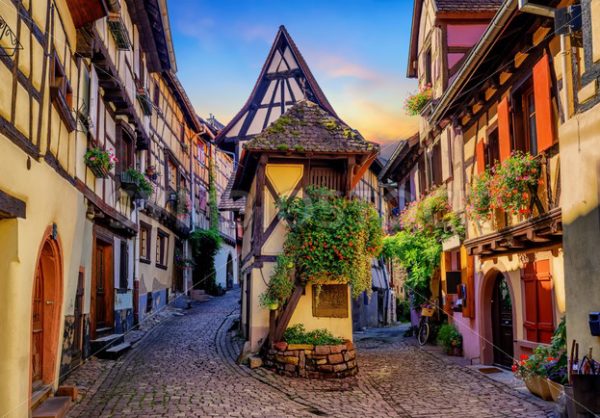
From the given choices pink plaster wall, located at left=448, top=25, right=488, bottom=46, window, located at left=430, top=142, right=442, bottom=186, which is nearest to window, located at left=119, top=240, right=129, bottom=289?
window, located at left=430, top=142, right=442, bottom=186

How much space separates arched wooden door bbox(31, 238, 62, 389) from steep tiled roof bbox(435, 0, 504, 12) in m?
10.5

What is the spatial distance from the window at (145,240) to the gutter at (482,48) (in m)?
8.84

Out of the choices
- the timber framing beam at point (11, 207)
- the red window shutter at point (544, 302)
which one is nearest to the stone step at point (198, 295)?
the red window shutter at point (544, 302)

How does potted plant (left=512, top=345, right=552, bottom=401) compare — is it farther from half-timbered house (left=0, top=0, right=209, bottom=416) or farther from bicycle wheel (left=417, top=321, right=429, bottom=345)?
bicycle wheel (left=417, top=321, right=429, bottom=345)

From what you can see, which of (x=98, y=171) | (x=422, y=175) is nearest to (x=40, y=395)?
(x=98, y=171)

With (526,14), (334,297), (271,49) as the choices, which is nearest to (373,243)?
(334,297)

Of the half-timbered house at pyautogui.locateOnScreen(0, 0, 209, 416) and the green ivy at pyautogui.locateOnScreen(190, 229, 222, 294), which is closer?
the half-timbered house at pyautogui.locateOnScreen(0, 0, 209, 416)

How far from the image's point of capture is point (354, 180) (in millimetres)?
12422

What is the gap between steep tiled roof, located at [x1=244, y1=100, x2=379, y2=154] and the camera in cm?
1159

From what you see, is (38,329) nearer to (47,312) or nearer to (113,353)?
(47,312)

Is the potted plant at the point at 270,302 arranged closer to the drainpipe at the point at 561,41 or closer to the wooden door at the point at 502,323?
the wooden door at the point at 502,323

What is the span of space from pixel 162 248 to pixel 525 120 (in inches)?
517

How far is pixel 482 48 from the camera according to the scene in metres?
9.75

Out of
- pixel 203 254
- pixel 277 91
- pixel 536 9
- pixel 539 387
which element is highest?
pixel 277 91
